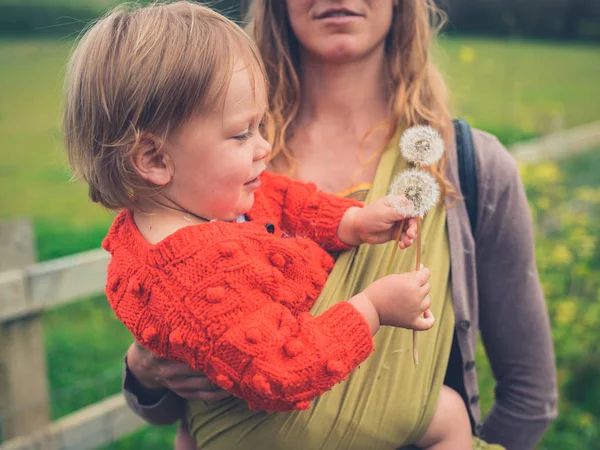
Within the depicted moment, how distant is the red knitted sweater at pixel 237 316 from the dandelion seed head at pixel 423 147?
14.4 inches

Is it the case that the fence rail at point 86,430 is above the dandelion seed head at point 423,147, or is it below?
below

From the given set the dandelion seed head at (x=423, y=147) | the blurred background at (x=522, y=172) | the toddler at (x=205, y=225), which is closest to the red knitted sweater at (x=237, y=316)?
the toddler at (x=205, y=225)

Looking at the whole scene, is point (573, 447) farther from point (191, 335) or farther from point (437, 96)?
point (191, 335)

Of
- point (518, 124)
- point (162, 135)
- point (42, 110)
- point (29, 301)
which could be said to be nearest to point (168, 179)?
point (162, 135)

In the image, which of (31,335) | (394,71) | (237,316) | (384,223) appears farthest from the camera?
(31,335)

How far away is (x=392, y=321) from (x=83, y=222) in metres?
6.02

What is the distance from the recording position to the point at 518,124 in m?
9.13

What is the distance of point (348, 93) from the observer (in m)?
1.88

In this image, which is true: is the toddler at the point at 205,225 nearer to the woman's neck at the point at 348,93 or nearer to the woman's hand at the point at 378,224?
the woman's hand at the point at 378,224

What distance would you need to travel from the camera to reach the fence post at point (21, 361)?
2842mm

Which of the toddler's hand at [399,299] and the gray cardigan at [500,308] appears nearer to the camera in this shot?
the toddler's hand at [399,299]

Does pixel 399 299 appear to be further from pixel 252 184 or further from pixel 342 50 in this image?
pixel 342 50

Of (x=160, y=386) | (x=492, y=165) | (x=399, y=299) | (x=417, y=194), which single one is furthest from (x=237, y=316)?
(x=492, y=165)

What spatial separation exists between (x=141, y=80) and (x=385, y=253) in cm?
71
